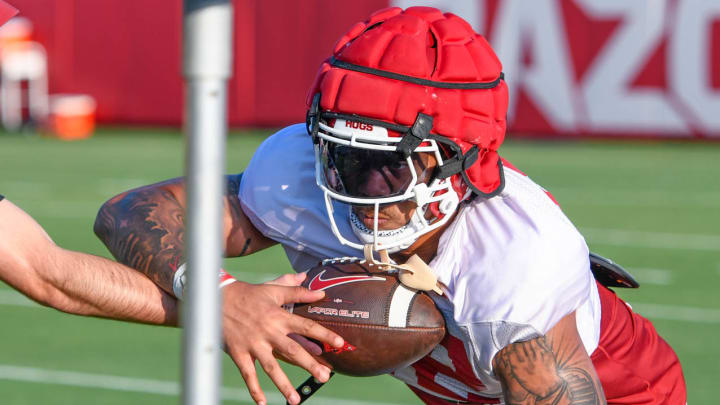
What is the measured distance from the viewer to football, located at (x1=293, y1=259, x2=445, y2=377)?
92.2 inches

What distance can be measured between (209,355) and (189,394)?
5cm

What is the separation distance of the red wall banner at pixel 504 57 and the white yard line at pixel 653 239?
4.74 m

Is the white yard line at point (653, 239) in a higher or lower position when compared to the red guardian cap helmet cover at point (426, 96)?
lower

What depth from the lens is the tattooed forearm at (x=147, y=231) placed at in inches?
96.3

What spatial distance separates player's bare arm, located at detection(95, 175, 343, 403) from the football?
7 centimetres

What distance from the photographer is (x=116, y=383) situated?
4.22 metres

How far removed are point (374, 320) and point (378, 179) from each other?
1.01 feet

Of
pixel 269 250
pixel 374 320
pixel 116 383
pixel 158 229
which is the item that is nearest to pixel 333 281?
pixel 374 320

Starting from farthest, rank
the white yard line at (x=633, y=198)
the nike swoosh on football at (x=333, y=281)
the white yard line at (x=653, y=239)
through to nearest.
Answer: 1. the white yard line at (x=633, y=198)
2. the white yard line at (x=653, y=239)
3. the nike swoosh on football at (x=333, y=281)

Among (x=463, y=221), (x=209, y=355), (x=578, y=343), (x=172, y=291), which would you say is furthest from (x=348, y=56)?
(x=209, y=355)

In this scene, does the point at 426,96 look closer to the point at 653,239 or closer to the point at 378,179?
the point at 378,179

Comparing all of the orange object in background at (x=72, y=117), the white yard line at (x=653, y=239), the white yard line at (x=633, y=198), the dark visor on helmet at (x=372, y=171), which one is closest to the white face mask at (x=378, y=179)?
the dark visor on helmet at (x=372, y=171)

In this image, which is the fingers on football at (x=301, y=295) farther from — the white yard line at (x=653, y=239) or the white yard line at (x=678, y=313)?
the white yard line at (x=653, y=239)

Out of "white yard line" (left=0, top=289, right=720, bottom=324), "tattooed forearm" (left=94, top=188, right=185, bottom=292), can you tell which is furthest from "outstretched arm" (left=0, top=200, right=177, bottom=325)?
"white yard line" (left=0, top=289, right=720, bottom=324)
